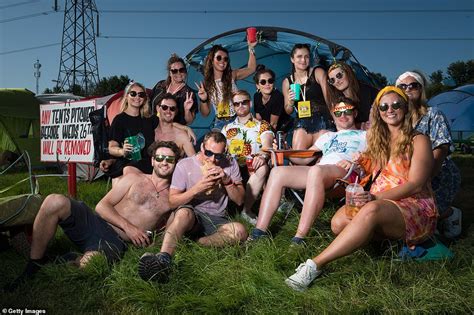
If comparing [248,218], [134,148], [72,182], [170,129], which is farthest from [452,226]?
[72,182]

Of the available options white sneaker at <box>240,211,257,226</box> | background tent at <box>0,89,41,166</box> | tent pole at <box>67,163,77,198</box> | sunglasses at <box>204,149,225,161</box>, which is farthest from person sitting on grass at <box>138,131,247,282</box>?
background tent at <box>0,89,41,166</box>

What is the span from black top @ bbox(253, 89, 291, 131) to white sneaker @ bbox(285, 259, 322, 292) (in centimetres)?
243

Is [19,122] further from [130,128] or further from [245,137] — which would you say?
[245,137]

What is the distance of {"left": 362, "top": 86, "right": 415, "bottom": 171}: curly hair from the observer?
9.21ft

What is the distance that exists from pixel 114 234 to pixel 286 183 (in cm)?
119

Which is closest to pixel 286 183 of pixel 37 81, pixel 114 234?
pixel 114 234

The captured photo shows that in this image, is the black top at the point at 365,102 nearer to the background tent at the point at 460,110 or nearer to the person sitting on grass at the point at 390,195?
the person sitting on grass at the point at 390,195

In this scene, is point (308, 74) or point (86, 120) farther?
point (86, 120)

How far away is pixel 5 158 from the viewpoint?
9.20m

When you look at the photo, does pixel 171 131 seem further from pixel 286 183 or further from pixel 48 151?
pixel 48 151

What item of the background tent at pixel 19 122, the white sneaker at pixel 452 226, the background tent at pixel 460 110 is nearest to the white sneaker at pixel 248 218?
A: the white sneaker at pixel 452 226

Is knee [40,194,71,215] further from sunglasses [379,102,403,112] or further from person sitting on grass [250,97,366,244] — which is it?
sunglasses [379,102,403,112]

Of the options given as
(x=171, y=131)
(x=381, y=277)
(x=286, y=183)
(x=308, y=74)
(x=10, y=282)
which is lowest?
(x=10, y=282)

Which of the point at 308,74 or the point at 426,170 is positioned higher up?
the point at 308,74
